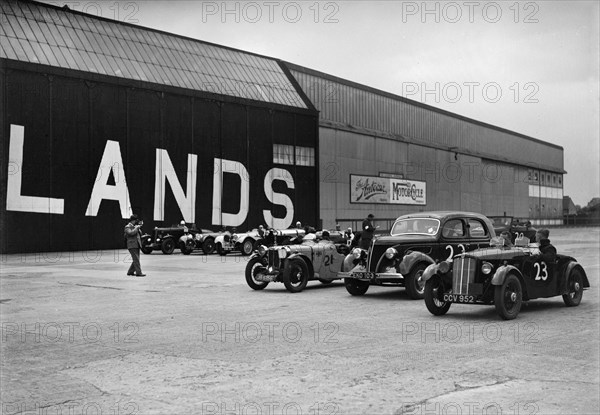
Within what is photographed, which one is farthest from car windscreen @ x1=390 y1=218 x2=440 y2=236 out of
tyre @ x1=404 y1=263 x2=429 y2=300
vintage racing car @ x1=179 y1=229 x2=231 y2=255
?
vintage racing car @ x1=179 y1=229 x2=231 y2=255

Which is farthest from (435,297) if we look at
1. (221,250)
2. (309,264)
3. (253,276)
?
(221,250)

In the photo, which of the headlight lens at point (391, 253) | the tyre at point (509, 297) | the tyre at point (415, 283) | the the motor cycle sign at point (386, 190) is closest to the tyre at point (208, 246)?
the headlight lens at point (391, 253)

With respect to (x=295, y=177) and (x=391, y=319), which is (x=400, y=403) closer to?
(x=391, y=319)

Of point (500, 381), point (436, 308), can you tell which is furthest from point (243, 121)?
point (500, 381)

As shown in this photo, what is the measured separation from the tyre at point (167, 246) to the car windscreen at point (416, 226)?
19.8 m

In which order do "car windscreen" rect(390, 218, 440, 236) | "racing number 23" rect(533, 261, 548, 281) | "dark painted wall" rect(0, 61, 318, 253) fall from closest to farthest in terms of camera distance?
"racing number 23" rect(533, 261, 548, 281)
"car windscreen" rect(390, 218, 440, 236)
"dark painted wall" rect(0, 61, 318, 253)

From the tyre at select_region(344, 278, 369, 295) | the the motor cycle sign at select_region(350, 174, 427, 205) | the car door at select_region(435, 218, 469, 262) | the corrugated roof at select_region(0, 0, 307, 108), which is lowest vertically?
the tyre at select_region(344, 278, 369, 295)

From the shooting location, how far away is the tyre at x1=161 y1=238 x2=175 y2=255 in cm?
3319

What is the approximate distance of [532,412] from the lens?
560 centimetres

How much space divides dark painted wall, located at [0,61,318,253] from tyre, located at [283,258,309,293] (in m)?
21.1

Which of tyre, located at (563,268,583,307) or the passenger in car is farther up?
the passenger in car

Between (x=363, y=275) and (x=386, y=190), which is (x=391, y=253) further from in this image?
(x=386, y=190)

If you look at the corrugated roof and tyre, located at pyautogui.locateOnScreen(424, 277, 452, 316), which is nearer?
tyre, located at pyautogui.locateOnScreen(424, 277, 452, 316)

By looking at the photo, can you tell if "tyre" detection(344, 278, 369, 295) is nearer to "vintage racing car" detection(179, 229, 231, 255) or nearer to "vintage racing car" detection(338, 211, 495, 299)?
"vintage racing car" detection(338, 211, 495, 299)
